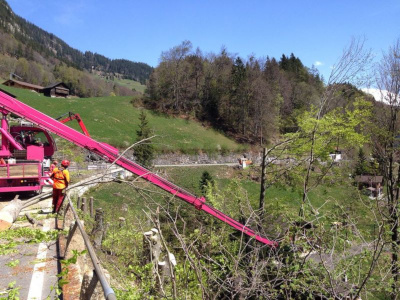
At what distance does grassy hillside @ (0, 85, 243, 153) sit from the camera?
39.5 m

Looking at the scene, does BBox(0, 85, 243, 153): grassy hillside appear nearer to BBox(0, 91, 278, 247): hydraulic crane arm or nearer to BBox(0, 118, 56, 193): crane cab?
BBox(0, 118, 56, 193): crane cab

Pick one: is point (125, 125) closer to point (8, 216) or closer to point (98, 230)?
point (98, 230)

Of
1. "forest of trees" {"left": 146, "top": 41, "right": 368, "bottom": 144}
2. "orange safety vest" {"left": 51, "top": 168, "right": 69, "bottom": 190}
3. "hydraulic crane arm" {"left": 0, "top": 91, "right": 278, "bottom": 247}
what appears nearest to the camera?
"orange safety vest" {"left": 51, "top": 168, "right": 69, "bottom": 190}

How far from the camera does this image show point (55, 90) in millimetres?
66250

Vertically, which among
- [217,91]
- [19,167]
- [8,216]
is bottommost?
[8,216]

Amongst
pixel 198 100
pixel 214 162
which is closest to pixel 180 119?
pixel 198 100

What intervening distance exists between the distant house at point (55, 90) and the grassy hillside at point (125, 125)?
58.3ft

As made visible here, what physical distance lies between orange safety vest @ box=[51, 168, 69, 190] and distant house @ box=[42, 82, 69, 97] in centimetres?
6647

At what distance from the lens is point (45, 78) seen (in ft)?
318

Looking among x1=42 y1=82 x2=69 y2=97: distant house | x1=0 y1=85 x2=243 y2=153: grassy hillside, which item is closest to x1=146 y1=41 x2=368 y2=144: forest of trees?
x1=0 y1=85 x2=243 y2=153: grassy hillside

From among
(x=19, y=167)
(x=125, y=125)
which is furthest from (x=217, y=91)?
(x=19, y=167)

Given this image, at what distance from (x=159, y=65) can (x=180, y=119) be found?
10295 millimetres

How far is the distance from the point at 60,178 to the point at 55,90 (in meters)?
67.3

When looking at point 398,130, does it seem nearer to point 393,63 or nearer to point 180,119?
point 393,63
